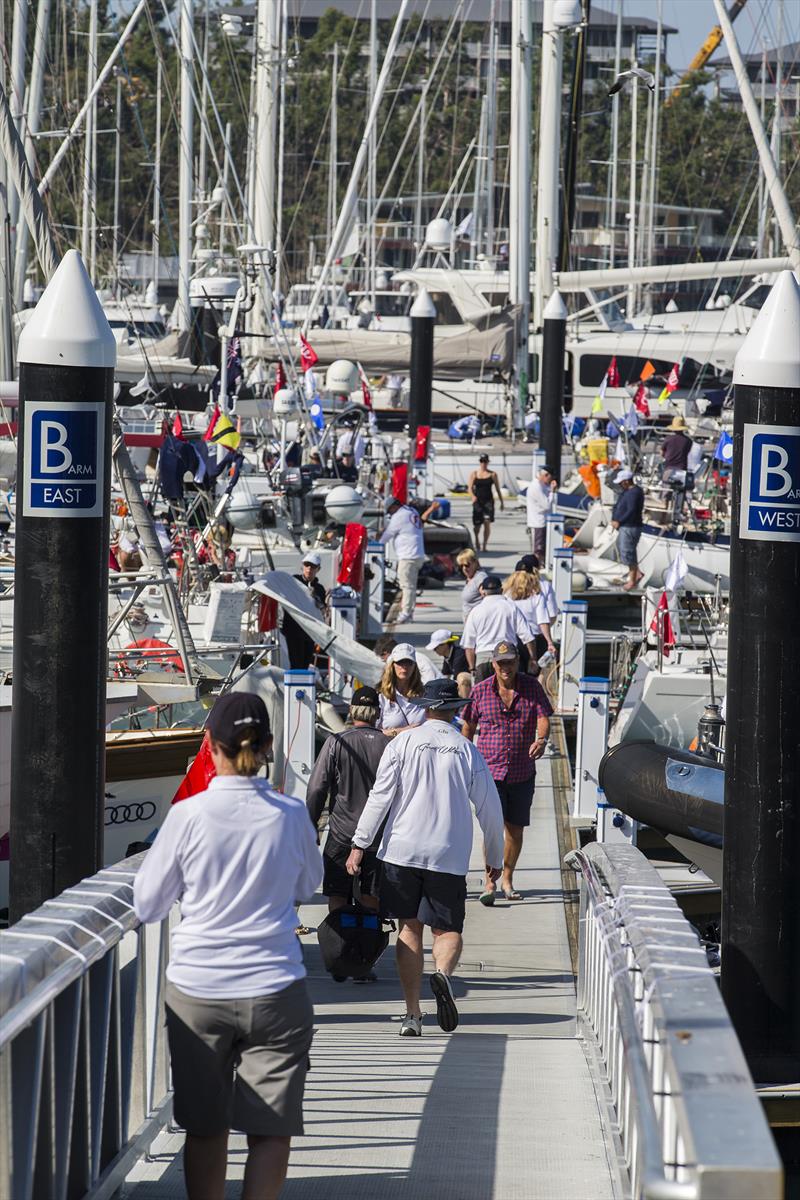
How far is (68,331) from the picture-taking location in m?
6.37

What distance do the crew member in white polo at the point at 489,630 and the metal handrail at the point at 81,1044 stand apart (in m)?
7.96

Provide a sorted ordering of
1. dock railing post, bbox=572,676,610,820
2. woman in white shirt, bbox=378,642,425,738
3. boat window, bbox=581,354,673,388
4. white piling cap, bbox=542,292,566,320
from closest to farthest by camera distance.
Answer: woman in white shirt, bbox=378,642,425,738 → dock railing post, bbox=572,676,610,820 → white piling cap, bbox=542,292,566,320 → boat window, bbox=581,354,673,388

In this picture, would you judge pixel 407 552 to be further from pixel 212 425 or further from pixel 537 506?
pixel 537 506

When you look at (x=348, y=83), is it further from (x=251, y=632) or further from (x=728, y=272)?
(x=251, y=632)

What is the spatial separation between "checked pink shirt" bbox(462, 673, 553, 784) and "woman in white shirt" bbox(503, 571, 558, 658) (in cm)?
349

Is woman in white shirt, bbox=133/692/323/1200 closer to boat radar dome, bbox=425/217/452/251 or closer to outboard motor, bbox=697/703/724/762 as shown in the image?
outboard motor, bbox=697/703/724/762

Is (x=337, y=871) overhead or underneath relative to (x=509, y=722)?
underneath

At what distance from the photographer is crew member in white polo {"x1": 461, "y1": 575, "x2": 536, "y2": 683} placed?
1363 centimetres

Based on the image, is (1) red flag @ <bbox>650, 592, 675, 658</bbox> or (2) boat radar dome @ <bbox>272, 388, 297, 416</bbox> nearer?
(1) red flag @ <bbox>650, 592, 675, 658</bbox>

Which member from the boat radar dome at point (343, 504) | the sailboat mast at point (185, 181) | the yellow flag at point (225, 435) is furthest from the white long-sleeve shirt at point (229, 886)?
the sailboat mast at point (185, 181)

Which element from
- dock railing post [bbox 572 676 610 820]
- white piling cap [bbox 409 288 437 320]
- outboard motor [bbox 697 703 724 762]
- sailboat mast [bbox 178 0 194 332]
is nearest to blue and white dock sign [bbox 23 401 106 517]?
outboard motor [bbox 697 703 724 762]

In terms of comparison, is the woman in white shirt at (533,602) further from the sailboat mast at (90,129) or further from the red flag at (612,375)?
the red flag at (612,375)

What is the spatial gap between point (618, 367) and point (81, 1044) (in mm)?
45826

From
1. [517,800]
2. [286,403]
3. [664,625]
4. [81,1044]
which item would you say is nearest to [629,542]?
[286,403]
